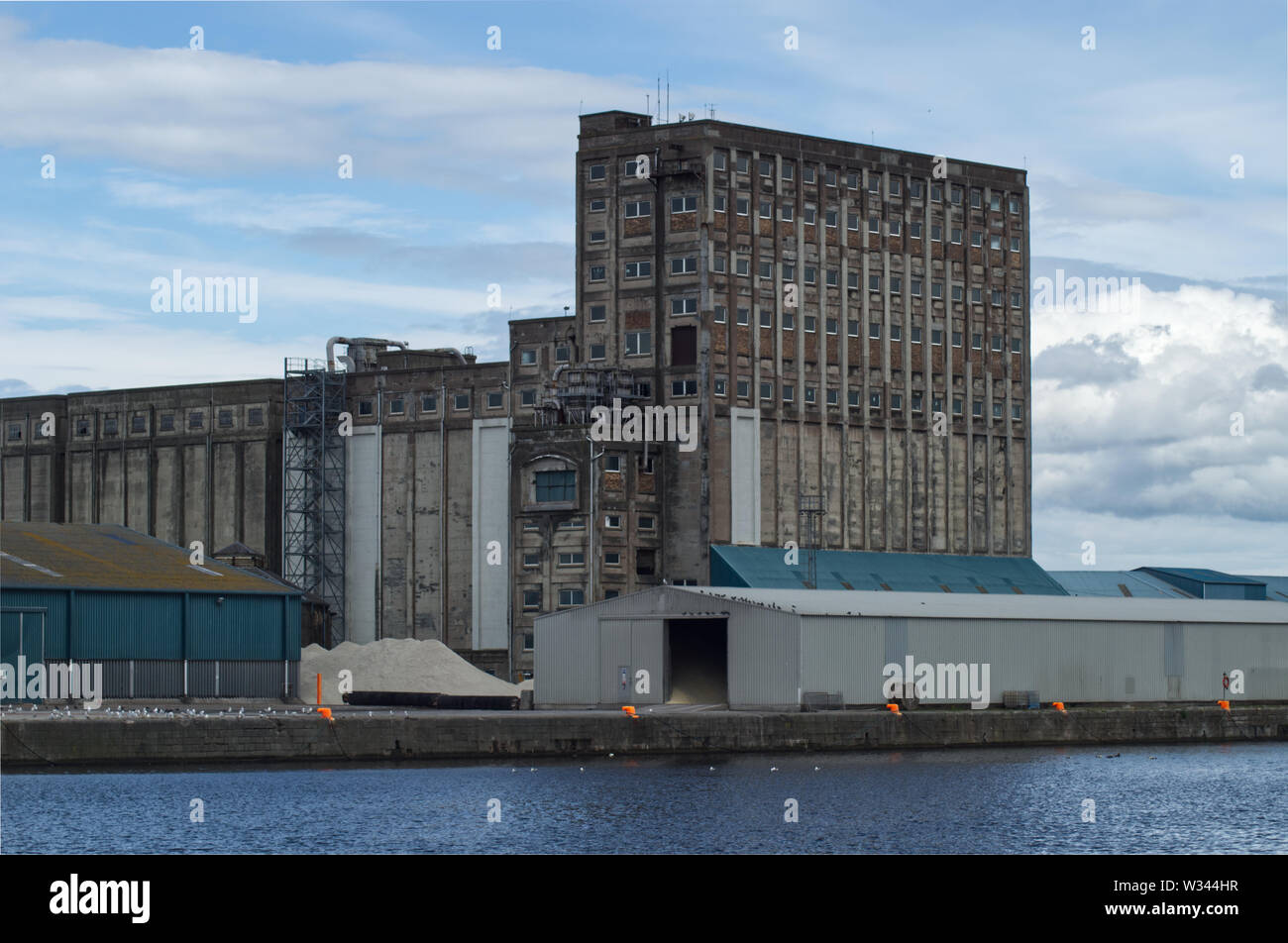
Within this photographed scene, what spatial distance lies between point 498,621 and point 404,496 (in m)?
11.2

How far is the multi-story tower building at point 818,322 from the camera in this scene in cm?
10800

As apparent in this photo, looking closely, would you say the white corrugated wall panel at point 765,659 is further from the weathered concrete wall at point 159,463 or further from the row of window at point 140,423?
the row of window at point 140,423

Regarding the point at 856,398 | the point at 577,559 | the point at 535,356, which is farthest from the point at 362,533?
the point at 856,398

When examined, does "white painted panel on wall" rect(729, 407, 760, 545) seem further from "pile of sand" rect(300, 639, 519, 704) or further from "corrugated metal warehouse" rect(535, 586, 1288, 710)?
"corrugated metal warehouse" rect(535, 586, 1288, 710)

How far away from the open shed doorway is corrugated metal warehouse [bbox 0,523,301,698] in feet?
57.0

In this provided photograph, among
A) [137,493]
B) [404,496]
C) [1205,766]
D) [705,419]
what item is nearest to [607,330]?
[705,419]

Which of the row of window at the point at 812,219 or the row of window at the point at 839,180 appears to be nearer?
the row of window at the point at 812,219

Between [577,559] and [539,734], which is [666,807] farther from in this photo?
[577,559]

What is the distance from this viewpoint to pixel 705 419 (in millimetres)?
106750

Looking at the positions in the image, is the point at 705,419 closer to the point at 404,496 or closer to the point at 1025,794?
the point at 404,496

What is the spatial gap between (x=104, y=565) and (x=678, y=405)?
36539mm

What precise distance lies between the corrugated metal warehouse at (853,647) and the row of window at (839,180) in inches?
1222

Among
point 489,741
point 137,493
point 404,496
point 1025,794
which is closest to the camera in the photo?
point 1025,794

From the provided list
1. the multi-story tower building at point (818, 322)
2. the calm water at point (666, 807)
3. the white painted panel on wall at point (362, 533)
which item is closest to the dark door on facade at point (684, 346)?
the multi-story tower building at point (818, 322)
